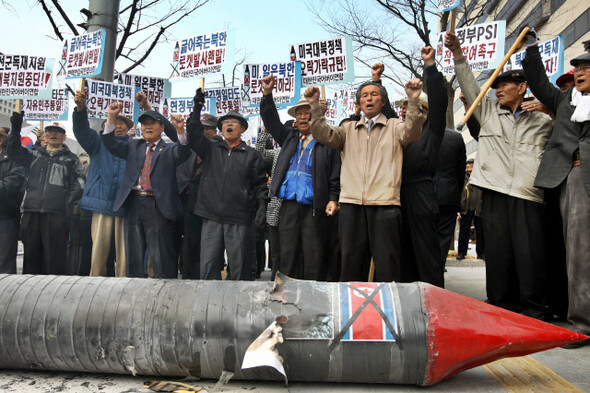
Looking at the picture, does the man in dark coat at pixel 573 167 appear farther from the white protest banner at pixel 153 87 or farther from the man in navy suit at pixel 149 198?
the white protest banner at pixel 153 87

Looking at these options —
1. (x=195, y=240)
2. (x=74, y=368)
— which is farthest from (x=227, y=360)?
(x=195, y=240)

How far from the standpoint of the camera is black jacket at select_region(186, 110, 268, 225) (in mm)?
4477

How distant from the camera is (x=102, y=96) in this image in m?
7.10

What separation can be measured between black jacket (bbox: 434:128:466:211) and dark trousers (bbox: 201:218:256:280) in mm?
2180

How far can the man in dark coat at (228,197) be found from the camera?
14.5ft

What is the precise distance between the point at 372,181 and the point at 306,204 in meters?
0.84

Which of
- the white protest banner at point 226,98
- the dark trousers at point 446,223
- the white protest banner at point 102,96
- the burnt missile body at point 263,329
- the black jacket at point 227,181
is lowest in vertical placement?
the burnt missile body at point 263,329

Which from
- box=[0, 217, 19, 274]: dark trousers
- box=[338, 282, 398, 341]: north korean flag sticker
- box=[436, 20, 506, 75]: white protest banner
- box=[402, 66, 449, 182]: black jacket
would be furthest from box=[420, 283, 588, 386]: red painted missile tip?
box=[0, 217, 19, 274]: dark trousers

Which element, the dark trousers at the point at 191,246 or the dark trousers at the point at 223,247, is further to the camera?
the dark trousers at the point at 191,246

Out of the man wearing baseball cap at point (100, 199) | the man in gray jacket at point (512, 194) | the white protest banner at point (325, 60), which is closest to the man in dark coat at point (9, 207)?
the man wearing baseball cap at point (100, 199)

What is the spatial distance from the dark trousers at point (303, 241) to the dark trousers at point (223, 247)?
40cm

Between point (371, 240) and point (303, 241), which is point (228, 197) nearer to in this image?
point (303, 241)

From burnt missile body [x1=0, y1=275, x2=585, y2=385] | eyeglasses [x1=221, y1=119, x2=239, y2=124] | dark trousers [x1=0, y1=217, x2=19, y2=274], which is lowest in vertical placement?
burnt missile body [x1=0, y1=275, x2=585, y2=385]

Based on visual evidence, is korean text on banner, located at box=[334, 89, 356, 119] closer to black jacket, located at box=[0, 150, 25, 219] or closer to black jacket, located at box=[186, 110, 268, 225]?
black jacket, located at box=[186, 110, 268, 225]
